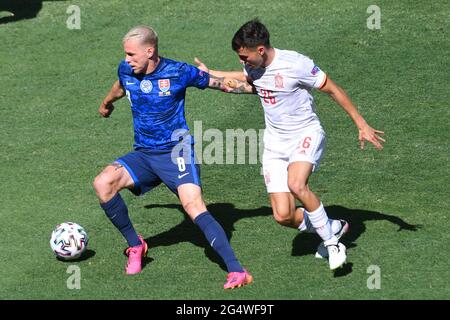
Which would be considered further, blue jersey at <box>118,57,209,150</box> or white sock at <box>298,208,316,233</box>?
white sock at <box>298,208,316,233</box>

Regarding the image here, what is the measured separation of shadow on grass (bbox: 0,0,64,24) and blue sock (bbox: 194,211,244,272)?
9640 mm

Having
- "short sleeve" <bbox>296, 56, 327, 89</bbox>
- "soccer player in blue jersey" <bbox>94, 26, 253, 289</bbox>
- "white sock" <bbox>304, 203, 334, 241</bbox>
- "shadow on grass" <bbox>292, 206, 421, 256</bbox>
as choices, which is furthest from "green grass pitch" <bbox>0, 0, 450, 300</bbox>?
"short sleeve" <bbox>296, 56, 327, 89</bbox>

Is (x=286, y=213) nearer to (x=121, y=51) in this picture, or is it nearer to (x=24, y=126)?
(x=24, y=126)

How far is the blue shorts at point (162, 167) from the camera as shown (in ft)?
32.8

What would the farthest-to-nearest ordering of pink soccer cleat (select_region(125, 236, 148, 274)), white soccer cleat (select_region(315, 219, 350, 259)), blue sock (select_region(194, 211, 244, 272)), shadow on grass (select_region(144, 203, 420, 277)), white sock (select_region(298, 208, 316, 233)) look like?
shadow on grass (select_region(144, 203, 420, 277)) < white sock (select_region(298, 208, 316, 233)) < white soccer cleat (select_region(315, 219, 350, 259)) < pink soccer cleat (select_region(125, 236, 148, 274)) < blue sock (select_region(194, 211, 244, 272))

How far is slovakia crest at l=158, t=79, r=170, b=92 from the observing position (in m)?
9.95

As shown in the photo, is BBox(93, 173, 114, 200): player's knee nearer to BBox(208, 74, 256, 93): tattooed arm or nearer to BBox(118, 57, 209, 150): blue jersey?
BBox(118, 57, 209, 150): blue jersey

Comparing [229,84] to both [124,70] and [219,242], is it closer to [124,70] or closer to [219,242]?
[124,70]

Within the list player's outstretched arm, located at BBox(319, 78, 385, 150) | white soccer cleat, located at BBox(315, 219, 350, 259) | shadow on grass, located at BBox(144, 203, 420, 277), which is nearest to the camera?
player's outstretched arm, located at BBox(319, 78, 385, 150)

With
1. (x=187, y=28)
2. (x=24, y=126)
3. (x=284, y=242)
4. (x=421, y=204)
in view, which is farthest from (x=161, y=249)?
(x=187, y=28)

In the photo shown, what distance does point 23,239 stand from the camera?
1088 centimetres

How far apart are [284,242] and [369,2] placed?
26.1 ft

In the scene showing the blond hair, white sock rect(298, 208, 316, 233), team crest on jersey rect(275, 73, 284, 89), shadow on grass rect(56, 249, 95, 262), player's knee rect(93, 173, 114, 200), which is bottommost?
shadow on grass rect(56, 249, 95, 262)

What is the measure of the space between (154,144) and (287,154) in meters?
1.37
